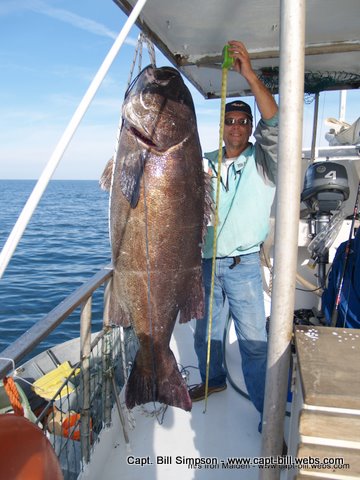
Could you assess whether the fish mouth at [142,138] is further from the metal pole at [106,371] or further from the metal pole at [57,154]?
the metal pole at [106,371]

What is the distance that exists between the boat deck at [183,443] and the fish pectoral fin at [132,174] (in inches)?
67.3

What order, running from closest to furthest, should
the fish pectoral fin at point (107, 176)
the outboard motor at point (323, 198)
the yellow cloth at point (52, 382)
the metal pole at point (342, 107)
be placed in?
the fish pectoral fin at point (107, 176), the outboard motor at point (323, 198), the yellow cloth at point (52, 382), the metal pole at point (342, 107)

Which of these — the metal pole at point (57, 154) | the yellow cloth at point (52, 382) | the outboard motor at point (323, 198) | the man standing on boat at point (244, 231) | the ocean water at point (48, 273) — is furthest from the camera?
the ocean water at point (48, 273)

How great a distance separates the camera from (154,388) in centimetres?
229

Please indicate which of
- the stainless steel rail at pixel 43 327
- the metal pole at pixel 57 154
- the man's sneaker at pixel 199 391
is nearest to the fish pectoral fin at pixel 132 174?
the stainless steel rail at pixel 43 327

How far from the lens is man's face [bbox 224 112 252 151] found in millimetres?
2867

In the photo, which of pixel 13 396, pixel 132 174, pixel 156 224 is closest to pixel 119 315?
pixel 156 224

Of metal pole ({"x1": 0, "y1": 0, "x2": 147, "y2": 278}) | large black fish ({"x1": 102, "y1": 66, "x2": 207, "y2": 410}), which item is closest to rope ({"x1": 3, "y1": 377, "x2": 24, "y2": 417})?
metal pole ({"x1": 0, "y1": 0, "x2": 147, "y2": 278})

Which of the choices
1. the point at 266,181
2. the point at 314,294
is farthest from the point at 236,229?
the point at 314,294

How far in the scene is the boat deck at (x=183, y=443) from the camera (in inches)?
101

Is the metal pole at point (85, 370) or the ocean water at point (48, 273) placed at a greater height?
the metal pole at point (85, 370)

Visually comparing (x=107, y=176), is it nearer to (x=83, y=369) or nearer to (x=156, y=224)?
(x=156, y=224)

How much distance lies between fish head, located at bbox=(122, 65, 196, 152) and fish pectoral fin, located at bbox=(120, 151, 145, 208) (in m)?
0.08

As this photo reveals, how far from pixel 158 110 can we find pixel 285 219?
1.03m
